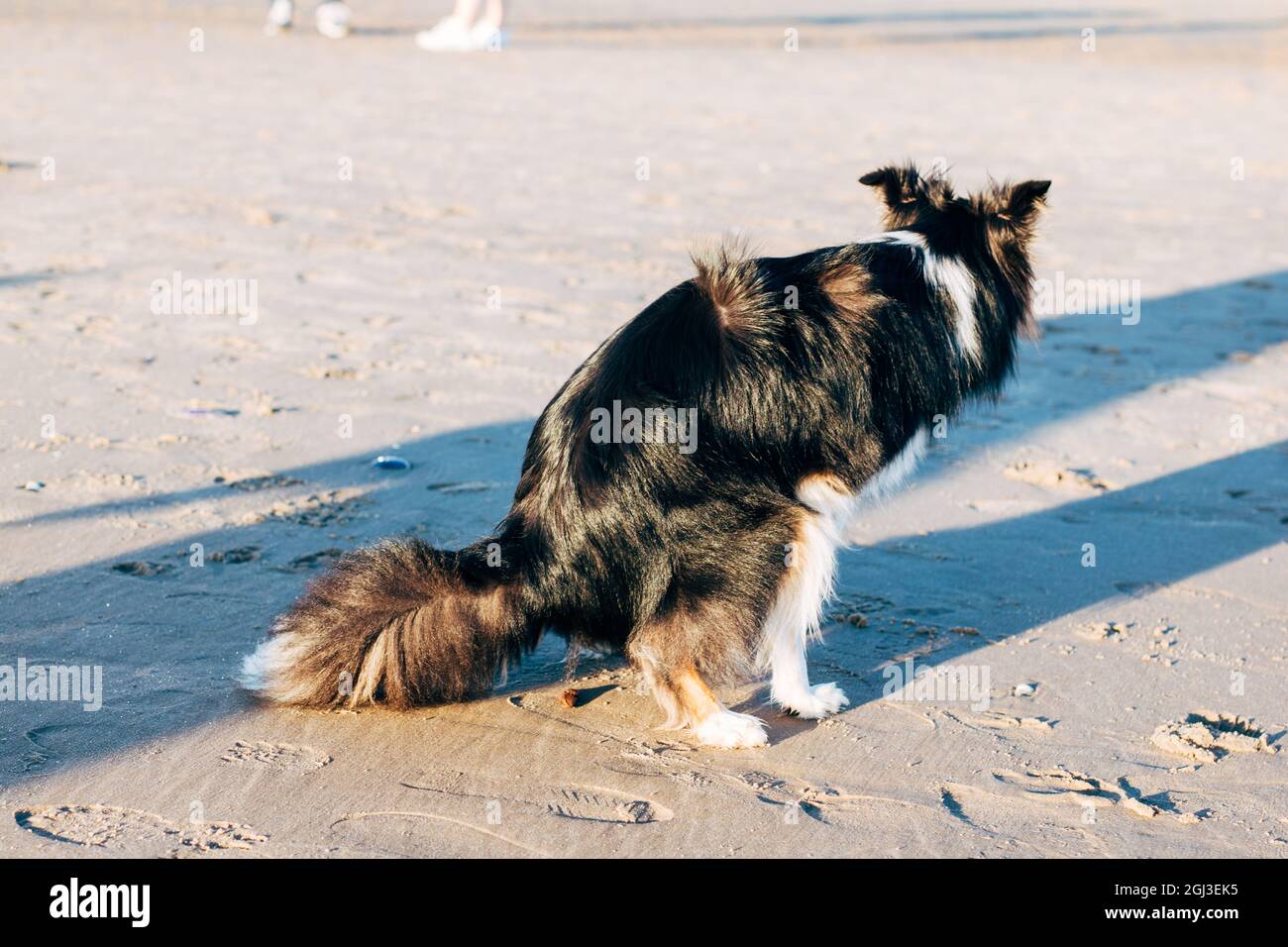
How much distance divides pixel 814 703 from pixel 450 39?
19.3m

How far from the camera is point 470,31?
72.3 ft

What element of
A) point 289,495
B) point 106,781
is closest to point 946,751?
point 106,781

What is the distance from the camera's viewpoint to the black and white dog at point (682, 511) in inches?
167

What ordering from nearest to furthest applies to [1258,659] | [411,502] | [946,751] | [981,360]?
[946,751] → [981,360] → [1258,659] → [411,502]

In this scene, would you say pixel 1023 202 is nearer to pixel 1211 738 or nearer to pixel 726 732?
pixel 1211 738

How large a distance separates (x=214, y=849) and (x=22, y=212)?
27.5 feet

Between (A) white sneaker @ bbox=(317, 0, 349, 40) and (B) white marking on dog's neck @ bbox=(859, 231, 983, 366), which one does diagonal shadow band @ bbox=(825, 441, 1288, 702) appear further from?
(A) white sneaker @ bbox=(317, 0, 349, 40)

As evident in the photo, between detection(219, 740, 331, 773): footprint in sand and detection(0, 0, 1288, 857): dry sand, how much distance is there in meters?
0.01

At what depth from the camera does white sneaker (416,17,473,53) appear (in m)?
21.9

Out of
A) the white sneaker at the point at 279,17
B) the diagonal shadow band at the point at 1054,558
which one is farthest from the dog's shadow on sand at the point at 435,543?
the white sneaker at the point at 279,17

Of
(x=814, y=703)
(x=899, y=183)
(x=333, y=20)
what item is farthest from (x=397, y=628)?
(x=333, y=20)

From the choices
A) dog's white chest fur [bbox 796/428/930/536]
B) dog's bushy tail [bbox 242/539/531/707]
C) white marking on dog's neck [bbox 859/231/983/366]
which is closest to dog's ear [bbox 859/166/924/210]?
white marking on dog's neck [bbox 859/231/983/366]

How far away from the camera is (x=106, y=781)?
4027mm
